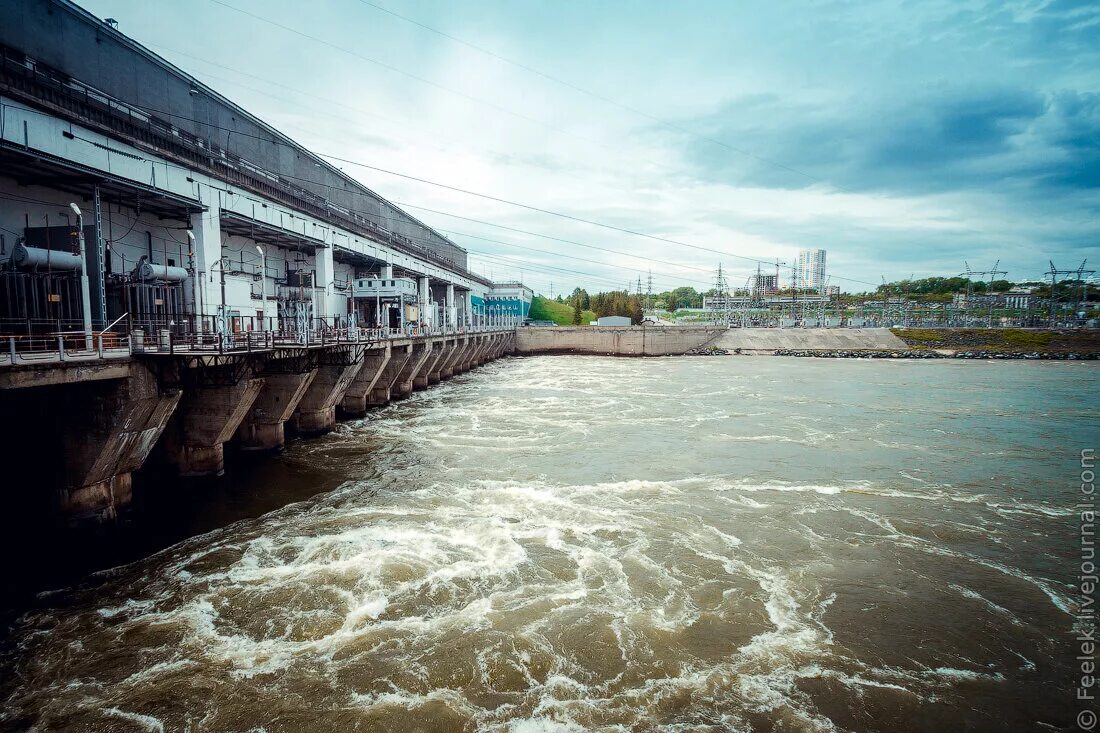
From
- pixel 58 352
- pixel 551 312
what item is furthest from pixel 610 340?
pixel 58 352

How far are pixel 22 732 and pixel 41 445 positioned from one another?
7031 millimetres

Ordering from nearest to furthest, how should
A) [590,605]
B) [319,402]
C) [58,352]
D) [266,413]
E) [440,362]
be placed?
[590,605] → [58,352] → [266,413] → [319,402] → [440,362]

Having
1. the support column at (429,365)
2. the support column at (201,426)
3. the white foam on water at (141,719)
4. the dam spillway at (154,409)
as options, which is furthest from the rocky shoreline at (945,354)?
the white foam on water at (141,719)

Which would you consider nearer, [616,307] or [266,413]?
[266,413]

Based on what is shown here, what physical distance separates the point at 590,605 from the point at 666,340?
247 feet

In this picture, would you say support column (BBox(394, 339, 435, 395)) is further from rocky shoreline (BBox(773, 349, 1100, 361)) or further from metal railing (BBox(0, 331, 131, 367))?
rocky shoreline (BBox(773, 349, 1100, 361))

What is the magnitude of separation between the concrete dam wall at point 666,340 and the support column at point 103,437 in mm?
67963

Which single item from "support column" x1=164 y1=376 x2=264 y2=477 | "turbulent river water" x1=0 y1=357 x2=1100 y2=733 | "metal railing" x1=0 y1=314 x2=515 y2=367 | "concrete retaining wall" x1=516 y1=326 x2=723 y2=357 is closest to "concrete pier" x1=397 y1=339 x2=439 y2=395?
"metal railing" x1=0 y1=314 x2=515 y2=367

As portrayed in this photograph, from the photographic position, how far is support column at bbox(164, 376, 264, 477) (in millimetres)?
15703

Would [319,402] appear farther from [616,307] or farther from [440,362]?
[616,307]

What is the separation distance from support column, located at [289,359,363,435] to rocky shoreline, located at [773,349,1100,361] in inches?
2806

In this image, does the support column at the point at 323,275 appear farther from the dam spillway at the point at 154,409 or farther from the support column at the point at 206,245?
the support column at the point at 206,245

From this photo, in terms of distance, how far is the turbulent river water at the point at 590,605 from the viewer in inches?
281

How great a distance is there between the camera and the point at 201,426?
15812 mm
